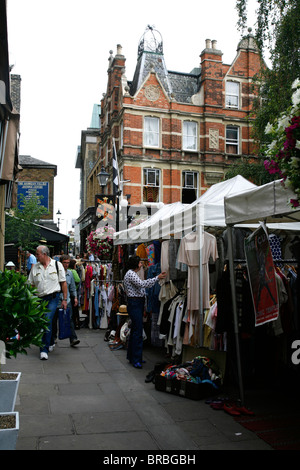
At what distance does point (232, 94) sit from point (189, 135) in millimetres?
4679

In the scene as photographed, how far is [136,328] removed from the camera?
718cm

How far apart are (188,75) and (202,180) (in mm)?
8471

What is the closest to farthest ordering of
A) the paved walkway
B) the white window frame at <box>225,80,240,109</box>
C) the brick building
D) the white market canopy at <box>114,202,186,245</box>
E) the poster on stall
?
1. the paved walkway
2. the poster on stall
3. the white market canopy at <box>114,202,186,245</box>
4. the brick building
5. the white window frame at <box>225,80,240,109</box>

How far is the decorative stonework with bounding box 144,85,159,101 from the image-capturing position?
89.6 feet

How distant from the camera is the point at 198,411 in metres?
4.94

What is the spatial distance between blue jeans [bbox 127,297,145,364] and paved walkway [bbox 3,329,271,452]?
0.24 meters

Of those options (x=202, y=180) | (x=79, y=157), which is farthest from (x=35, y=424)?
(x=79, y=157)

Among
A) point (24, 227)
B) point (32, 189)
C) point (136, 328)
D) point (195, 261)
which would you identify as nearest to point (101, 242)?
point (136, 328)

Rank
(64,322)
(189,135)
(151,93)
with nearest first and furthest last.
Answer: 1. (64,322)
2. (151,93)
3. (189,135)

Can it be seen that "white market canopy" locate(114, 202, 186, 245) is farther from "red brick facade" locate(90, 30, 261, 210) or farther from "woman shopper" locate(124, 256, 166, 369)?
"red brick facade" locate(90, 30, 261, 210)

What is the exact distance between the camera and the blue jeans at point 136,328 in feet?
23.6

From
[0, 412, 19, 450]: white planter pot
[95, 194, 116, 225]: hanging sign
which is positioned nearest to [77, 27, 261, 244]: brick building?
[95, 194, 116, 225]: hanging sign

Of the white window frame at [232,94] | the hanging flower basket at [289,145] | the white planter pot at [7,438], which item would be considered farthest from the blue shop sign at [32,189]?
the white planter pot at [7,438]

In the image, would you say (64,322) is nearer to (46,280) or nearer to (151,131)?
(46,280)
